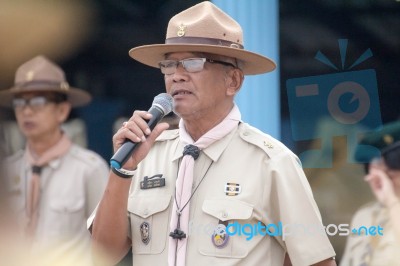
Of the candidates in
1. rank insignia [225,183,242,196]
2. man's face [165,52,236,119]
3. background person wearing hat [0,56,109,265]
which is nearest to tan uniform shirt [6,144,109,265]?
background person wearing hat [0,56,109,265]

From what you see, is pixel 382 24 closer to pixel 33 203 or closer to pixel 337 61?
pixel 337 61

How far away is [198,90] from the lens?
98.7 inches

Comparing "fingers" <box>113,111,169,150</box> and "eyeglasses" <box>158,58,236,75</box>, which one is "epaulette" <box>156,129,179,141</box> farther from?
"fingers" <box>113,111,169,150</box>

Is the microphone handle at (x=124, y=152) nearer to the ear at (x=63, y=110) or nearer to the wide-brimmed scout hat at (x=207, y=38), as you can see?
the wide-brimmed scout hat at (x=207, y=38)

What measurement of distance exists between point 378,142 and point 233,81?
112cm

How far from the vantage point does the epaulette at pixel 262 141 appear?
2436 mm

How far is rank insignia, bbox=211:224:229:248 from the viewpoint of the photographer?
2330mm

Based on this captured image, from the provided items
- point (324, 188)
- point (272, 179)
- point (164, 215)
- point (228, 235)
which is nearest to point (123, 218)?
point (164, 215)

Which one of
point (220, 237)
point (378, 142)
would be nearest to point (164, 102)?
point (220, 237)

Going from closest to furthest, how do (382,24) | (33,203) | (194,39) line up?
1. (194,39)
2. (382,24)
3. (33,203)

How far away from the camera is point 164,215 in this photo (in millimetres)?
2449

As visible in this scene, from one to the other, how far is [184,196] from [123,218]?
0.21 metres

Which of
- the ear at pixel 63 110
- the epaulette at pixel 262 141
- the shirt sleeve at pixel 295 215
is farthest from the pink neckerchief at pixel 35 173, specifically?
the shirt sleeve at pixel 295 215

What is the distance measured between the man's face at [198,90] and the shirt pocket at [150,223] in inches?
11.9
